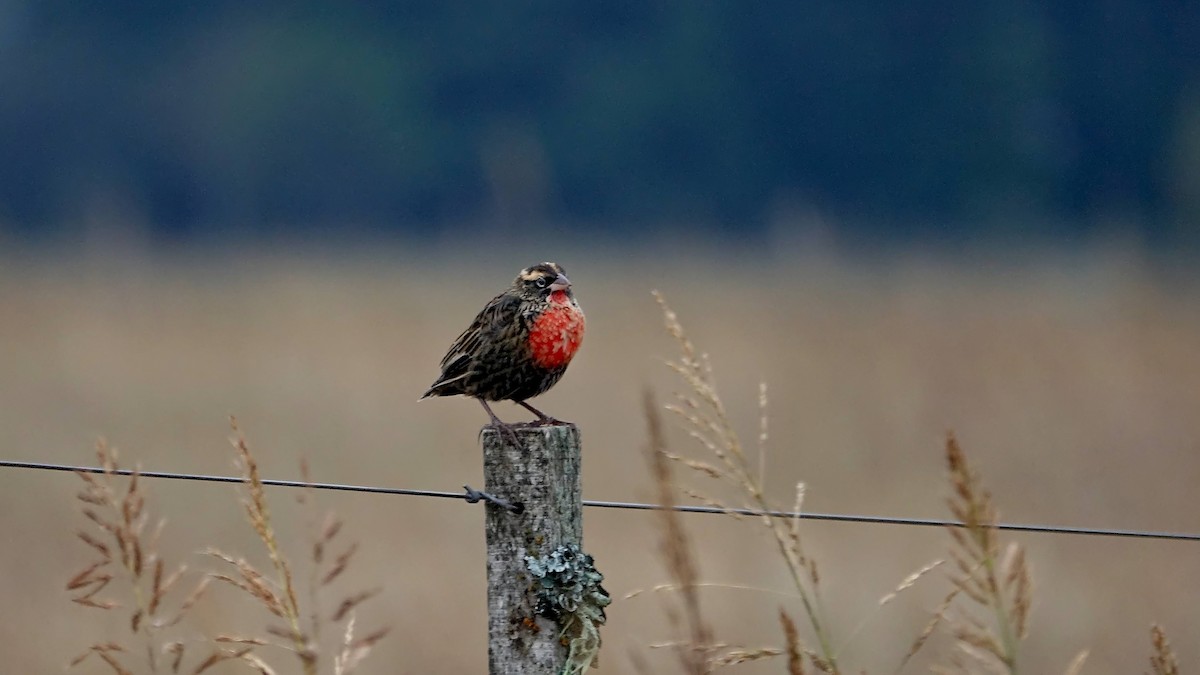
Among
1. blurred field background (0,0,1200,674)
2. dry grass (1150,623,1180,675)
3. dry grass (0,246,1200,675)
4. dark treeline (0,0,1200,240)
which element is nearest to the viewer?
dry grass (1150,623,1180,675)

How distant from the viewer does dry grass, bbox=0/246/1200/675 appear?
323 inches

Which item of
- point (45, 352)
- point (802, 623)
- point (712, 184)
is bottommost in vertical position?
point (802, 623)

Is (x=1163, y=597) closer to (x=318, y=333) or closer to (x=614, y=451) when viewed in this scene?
(x=614, y=451)

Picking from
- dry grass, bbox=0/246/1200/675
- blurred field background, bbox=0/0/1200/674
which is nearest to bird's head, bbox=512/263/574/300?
blurred field background, bbox=0/0/1200/674

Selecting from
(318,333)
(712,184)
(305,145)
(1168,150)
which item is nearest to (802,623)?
(318,333)

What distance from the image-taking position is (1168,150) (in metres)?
24.7

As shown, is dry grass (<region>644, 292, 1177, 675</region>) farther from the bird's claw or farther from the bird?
the bird

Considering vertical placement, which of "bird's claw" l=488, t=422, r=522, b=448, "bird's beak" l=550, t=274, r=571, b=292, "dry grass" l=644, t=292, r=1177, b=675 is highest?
"bird's beak" l=550, t=274, r=571, b=292

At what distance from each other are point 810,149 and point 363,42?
31.5 ft

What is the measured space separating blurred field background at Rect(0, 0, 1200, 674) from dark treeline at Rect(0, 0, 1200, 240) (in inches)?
3.2

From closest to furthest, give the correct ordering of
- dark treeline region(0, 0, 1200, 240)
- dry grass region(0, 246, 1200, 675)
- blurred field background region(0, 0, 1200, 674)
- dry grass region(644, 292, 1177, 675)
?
1. dry grass region(644, 292, 1177, 675)
2. dry grass region(0, 246, 1200, 675)
3. blurred field background region(0, 0, 1200, 674)
4. dark treeline region(0, 0, 1200, 240)

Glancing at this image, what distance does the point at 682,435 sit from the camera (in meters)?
11.1

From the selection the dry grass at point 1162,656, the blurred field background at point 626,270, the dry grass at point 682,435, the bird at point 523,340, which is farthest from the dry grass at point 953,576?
the dry grass at point 682,435

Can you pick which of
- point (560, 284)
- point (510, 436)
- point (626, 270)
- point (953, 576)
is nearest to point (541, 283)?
point (560, 284)
